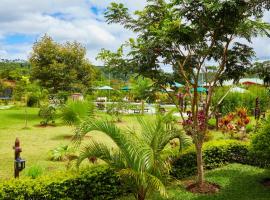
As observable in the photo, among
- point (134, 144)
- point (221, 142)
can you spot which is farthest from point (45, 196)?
point (221, 142)

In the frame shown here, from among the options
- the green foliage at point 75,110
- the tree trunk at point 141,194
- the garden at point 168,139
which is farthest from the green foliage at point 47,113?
the tree trunk at point 141,194

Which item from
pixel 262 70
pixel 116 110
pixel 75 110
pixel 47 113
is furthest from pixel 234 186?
pixel 116 110

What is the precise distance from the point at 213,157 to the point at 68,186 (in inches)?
Answer: 174

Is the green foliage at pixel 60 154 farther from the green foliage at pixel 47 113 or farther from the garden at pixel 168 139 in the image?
the green foliage at pixel 47 113

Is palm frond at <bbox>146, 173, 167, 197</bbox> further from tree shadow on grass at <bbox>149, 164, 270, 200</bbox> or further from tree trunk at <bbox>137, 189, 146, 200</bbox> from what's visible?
tree shadow on grass at <bbox>149, 164, 270, 200</bbox>

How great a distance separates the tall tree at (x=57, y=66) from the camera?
75.7ft

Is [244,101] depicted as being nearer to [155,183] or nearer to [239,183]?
[239,183]

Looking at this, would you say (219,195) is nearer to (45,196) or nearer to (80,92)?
(45,196)

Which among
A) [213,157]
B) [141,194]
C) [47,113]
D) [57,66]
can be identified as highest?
[57,66]

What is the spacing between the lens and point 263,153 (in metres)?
8.17

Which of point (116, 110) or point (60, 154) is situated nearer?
point (60, 154)

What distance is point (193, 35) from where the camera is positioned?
7453 mm

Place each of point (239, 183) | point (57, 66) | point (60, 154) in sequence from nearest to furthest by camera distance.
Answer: point (239, 183), point (60, 154), point (57, 66)

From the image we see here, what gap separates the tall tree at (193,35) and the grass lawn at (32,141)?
4.05 feet
